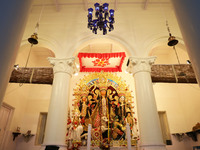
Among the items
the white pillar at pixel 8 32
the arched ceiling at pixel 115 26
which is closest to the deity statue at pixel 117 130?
the arched ceiling at pixel 115 26

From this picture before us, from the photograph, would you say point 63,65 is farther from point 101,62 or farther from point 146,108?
point 101,62

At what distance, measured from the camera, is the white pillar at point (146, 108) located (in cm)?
385

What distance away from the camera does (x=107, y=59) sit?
7.61 meters

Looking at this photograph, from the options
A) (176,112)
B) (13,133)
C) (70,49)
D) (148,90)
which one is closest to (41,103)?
(13,133)

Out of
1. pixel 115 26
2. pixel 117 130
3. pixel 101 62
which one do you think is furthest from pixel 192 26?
pixel 101 62

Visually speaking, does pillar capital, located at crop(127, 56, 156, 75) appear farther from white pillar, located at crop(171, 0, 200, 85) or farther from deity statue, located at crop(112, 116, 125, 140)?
white pillar, located at crop(171, 0, 200, 85)

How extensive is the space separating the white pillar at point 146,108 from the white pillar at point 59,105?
2.19 meters

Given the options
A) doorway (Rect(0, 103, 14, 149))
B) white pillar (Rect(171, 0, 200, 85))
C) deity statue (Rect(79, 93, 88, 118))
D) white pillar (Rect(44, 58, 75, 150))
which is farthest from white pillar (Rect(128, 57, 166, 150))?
doorway (Rect(0, 103, 14, 149))

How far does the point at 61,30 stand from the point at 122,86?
13.4 ft

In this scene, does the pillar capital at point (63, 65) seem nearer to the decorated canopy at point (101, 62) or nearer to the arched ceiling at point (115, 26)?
the arched ceiling at point (115, 26)

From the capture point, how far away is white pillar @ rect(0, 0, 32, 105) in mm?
747

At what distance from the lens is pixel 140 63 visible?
489cm

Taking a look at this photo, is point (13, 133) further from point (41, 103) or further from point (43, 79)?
point (43, 79)

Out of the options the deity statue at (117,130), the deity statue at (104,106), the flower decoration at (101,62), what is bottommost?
the deity statue at (117,130)
